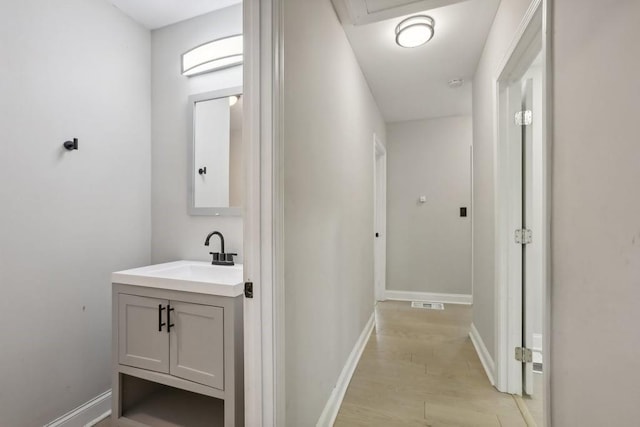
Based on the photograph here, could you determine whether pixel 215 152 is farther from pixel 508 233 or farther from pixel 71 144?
pixel 508 233

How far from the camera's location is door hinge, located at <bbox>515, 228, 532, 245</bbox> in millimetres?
1862

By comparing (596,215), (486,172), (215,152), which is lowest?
(596,215)

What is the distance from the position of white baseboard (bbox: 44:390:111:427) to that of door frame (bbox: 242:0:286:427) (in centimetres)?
131

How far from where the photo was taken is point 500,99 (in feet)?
6.32

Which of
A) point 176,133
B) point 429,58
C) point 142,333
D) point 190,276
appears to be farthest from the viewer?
point 429,58

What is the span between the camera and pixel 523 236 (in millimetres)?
1865

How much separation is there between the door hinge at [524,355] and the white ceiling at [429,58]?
7.26 ft

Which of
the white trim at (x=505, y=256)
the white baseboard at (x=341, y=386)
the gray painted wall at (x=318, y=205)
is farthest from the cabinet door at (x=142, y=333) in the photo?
the white trim at (x=505, y=256)

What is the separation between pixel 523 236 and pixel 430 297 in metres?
2.48

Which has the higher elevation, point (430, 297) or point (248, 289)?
point (248, 289)

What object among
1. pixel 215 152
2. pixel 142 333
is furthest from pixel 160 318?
pixel 215 152

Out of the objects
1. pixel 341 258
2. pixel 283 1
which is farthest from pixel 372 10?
pixel 341 258

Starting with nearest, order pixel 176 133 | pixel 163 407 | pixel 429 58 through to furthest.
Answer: pixel 163 407 < pixel 176 133 < pixel 429 58

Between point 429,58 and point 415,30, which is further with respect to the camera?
point 429,58
